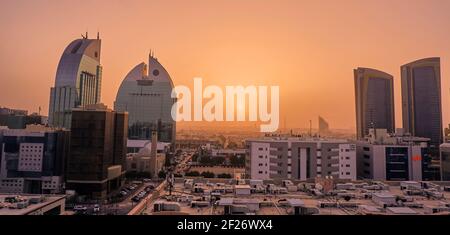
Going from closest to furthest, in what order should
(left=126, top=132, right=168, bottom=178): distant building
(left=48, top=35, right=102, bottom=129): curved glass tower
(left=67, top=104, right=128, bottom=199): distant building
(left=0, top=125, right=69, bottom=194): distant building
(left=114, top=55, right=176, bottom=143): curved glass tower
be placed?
(left=67, top=104, right=128, bottom=199): distant building, (left=0, top=125, right=69, bottom=194): distant building, (left=126, top=132, right=168, bottom=178): distant building, (left=48, top=35, right=102, bottom=129): curved glass tower, (left=114, top=55, right=176, bottom=143): curved glass tower

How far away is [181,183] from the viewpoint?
181 inches

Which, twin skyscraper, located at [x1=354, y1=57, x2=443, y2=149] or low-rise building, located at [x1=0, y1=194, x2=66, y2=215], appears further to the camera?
twin skyscraper, located at [x1=354, y1=57, x2=443, y2=149]

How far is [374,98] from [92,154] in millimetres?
14000

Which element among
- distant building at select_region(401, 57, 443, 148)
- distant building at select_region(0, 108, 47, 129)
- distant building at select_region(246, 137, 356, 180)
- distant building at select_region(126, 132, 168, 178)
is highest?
distant building at select_region(401, 57, 443, 148)

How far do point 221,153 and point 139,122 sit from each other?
6521 mm

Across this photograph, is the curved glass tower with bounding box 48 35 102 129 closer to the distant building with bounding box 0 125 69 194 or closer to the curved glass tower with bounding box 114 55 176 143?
the curved glass tower with bounding box 114 55 176 143

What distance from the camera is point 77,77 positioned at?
48.7ft

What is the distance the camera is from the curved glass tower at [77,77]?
13.8 meters

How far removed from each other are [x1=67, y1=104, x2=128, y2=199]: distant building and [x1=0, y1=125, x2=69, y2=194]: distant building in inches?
39.3

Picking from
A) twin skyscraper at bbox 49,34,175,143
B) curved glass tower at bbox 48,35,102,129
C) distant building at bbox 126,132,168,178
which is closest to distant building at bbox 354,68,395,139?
twin skyscraper at bbox 49,34,175,143

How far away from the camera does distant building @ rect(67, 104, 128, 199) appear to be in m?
6.73

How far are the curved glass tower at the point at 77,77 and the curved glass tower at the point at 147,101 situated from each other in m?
2.92
